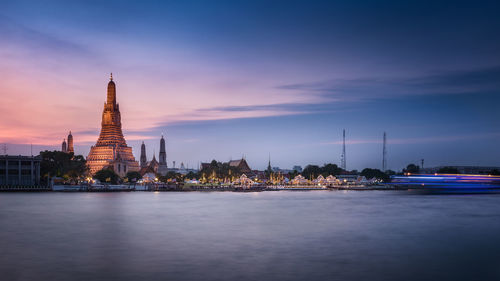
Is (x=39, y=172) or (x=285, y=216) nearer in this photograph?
Result: (x=285, y=216)

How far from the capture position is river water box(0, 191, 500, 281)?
23.3 meters

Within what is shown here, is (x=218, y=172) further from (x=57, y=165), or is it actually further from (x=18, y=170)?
(x=18, y=170)

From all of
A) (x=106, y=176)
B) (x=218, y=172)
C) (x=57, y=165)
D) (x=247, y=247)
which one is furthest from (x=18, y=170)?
(x=247, y=247)

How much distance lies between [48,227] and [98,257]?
62.8 feet

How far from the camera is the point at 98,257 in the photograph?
90.1ft

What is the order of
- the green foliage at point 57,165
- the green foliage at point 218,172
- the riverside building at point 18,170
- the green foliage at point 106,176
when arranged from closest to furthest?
the riverside building at point 18,170 → the green foliage at point 57,165 → the green foliage at point 106,176 → the green foliage at point 218,172

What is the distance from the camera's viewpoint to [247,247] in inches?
1248

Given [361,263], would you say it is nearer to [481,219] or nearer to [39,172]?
[481,219]

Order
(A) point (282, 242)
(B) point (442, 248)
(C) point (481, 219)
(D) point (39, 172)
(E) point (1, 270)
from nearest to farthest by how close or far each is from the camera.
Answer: (E) point (1, 270)
(B) point (442, 248)
(A) point (282, 242)
(C) point (481, 219)
(D) point (39, 172)

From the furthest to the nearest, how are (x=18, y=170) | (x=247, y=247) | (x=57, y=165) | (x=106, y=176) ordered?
(x=106, y=176) < (x=57, y=165) < (x=18, y=170) < (x=247, y=247)

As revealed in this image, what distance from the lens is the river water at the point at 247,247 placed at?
23297 millimetres

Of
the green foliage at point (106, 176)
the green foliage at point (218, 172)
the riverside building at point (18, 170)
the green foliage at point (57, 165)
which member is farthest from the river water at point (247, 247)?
the green foliage at point (218, 172)

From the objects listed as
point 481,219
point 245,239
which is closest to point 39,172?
point 245,239

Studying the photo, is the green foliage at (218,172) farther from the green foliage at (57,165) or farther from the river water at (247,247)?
the river water at (247,247)
